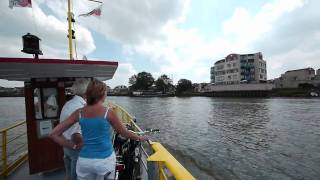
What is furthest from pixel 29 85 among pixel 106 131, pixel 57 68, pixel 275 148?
pixel 275 148

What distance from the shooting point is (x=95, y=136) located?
281 cm

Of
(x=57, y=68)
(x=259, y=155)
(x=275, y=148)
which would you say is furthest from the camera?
(x=275, y=148)

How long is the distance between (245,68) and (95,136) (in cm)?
12152

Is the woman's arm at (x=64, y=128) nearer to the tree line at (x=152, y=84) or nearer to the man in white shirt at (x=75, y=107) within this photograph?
the man in white shirt at (x=75, y=107)

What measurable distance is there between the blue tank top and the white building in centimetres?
11657

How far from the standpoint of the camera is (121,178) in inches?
159

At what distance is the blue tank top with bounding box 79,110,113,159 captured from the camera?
279cm

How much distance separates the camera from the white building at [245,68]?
11550 cm

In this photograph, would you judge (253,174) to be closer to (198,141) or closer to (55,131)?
(198,141)

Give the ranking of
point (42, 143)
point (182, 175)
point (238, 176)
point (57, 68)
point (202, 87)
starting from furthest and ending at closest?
point (202, 87)
point (238, 176)
point (42, 143)
point (57, 68)
point (182, 175)

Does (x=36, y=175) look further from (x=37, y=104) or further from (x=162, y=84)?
(x=162, y=84)

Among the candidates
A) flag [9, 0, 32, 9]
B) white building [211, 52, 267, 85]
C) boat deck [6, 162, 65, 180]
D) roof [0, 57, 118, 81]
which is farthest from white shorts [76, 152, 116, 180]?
white building [211, 52, 267, 85]

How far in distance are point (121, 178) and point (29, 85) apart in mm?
3775

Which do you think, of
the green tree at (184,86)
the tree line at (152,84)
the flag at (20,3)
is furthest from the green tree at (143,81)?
the flag at (20,3)
